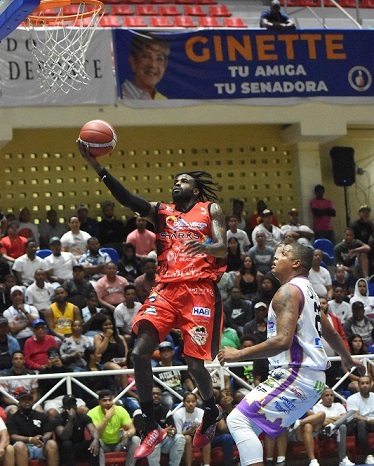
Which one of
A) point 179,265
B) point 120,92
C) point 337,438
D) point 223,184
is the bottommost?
point 337,438

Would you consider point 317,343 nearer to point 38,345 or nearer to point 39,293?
point 38,345

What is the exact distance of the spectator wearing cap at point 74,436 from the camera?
12641 mm

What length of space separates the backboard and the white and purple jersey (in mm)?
3105

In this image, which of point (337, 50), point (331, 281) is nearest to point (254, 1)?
point (337, 50)

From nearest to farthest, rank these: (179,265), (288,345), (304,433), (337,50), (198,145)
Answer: (288,345), (179,265), (304,433), (337,50), (198,145)

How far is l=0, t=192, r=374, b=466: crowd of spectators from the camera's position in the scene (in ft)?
42.3

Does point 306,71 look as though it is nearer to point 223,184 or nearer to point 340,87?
point 340,87

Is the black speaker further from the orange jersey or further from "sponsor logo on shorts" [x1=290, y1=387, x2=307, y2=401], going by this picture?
→ "sponsor logo on shorts" [x1=290, y1=387, x2=307, y2=401]

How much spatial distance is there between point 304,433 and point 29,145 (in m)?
9.32

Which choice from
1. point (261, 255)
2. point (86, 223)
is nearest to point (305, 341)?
point (261, 255)

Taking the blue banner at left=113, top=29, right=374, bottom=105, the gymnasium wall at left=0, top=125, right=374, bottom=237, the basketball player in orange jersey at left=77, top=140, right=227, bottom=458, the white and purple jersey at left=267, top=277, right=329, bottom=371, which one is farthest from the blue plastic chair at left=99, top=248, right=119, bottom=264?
the white and purple jersey at left=267, top=277, right=329, bottom=371

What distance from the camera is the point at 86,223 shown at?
710 inches

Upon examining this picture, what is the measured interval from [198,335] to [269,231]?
390 inches

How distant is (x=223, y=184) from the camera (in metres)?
21.4
